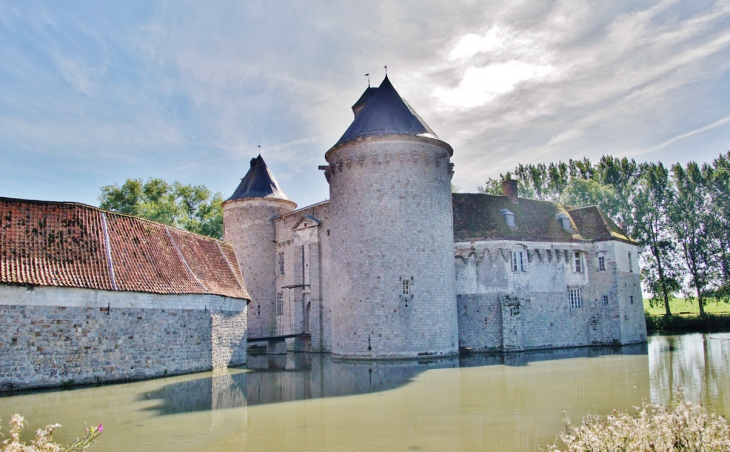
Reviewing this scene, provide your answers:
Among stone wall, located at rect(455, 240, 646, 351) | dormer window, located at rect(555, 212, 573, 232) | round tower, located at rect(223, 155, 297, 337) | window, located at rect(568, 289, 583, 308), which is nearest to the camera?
stone wall, located at rect(455, 240, 646, 351)

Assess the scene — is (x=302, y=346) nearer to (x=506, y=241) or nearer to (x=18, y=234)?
(x=506, y=241)

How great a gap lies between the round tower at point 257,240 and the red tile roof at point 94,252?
10866 millimetres

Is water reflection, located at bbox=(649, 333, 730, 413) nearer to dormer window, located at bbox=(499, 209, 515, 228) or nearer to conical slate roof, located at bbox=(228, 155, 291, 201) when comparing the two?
dormer window, located at bbox=(499, 209, 515, 228)

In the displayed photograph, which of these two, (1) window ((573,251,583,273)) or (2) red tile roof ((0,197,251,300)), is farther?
(1) window ((573,251,583,273))

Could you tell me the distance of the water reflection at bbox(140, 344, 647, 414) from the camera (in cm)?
1348

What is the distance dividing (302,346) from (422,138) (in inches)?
514

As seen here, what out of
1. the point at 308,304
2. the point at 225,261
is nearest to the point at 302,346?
the point at 308,304

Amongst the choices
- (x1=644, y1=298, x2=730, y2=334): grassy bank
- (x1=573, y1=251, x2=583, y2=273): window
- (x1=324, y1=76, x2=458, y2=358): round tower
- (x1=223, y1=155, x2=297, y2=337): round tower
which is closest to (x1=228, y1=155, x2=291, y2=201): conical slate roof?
(x1=223, y1=155, x2=297, y2=337): round tower

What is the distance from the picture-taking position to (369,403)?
12.9 m

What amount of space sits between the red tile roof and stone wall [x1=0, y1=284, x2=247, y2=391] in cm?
38

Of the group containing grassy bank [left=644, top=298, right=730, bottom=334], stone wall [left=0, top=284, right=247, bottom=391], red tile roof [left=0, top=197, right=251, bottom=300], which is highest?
red tile roof [left=0, top=197, right=251, bottom=300]

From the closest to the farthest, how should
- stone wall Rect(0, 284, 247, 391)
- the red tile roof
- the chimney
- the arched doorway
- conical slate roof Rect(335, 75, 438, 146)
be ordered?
stone wall Rect(0, 284, 247, 391), the red tile roof, conical slate roof Rect(335, 75, 438, 146), the arched doorway, the chimney

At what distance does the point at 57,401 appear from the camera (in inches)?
512

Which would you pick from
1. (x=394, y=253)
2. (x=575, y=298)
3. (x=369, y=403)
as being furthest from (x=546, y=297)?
(x=369, y=403)
